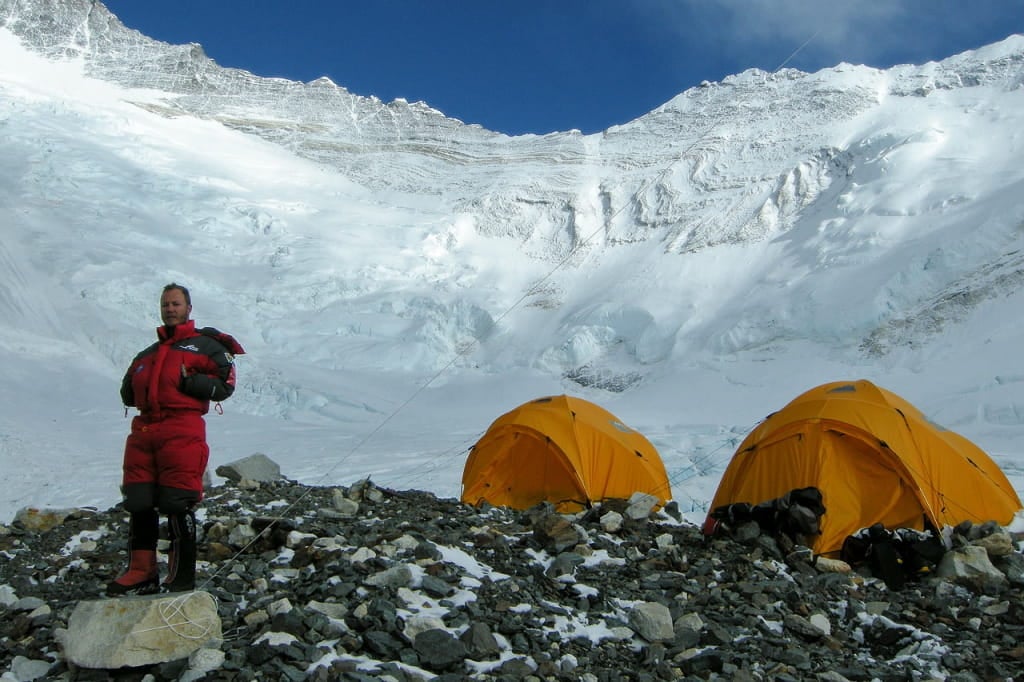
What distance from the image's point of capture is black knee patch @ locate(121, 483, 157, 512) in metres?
4.24

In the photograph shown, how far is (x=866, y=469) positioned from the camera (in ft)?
25.1

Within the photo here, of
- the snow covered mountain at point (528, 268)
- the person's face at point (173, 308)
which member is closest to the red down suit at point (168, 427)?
the person's face at point (173, 308)

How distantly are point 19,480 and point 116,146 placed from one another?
3638 cm

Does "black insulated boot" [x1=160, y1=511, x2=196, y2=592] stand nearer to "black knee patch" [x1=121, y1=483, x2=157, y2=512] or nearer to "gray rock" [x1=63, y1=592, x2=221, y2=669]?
"black knee patch" [x1=121, y1=483, x2=157, y2=512]

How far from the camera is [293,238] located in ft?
141

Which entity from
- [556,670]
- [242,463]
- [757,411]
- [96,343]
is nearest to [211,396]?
[556,670]

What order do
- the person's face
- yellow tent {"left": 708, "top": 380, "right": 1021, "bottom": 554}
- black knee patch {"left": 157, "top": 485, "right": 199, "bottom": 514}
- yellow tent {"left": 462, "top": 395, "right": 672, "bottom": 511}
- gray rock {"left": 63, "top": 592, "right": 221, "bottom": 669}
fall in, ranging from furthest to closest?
1. yellow tent {"left": 462, "top": 395, "right": 672, "bottom": 511}
2. yellow tent {"left": 708, "top": 380, "right": 1021, "bottom": 554}
3. the person's face
4. black knee patch {"left": 157, "top": 485, "right": 199, "bottom": 514}
5. gray rock {"left": 63, "top": 592, "right": 221, "bottom": 669}

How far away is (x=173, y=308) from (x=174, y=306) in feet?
0.04

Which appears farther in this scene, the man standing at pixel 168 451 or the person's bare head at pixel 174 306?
the person's bare head at pixel 174 306

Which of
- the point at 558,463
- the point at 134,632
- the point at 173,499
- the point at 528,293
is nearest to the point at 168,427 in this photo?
the point at 173,499

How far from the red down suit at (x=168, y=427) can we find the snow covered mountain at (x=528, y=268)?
1032 centimetres

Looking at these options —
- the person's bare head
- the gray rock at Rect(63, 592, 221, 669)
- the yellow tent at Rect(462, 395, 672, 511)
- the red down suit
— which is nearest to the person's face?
the person's bare head

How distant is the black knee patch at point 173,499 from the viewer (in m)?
4.23

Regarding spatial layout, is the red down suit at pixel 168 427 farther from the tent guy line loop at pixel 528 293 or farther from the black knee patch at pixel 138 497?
the tent guy line loop at pixel 528 293
